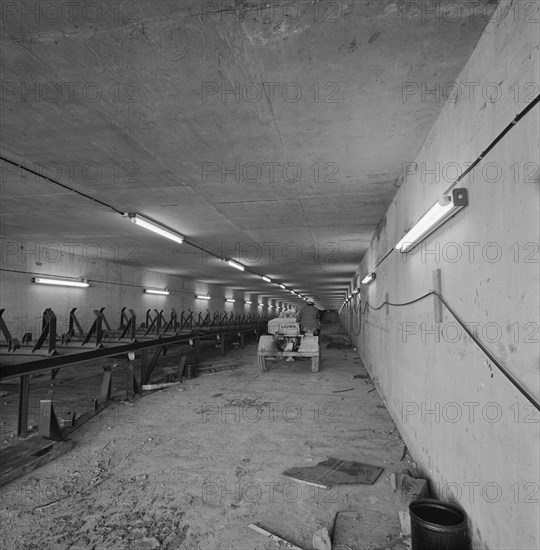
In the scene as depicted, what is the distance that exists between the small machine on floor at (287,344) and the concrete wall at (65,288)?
5.70 meters

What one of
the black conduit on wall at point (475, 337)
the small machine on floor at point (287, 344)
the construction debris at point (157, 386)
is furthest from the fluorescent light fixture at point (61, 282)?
the black conduit on wall at point (475, 337)

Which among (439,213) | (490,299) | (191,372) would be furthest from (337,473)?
(191,372)

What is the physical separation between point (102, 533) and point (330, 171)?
4264 millimetres

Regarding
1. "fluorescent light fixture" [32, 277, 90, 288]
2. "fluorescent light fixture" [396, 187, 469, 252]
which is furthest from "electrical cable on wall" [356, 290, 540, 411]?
"fluorescent light fixture" [32, 277, 90, 288]

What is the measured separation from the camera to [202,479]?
3445 millimetres

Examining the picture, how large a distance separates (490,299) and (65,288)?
35.5 ft

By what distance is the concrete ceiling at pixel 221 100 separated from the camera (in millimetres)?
2121

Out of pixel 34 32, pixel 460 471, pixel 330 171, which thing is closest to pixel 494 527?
pixel 460 471

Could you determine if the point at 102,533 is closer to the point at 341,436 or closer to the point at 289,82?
the point at 341,436

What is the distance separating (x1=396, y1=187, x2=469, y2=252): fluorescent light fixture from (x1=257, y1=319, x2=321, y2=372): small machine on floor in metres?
6.37

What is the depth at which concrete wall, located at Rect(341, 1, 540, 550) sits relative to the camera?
5.27ft

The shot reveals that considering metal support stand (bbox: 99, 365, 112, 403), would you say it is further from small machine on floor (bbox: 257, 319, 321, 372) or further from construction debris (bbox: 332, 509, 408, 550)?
construction debris (bbox: 332, 509, 408, 550)

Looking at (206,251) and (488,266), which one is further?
(206,251)

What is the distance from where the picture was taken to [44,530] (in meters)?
2.67
